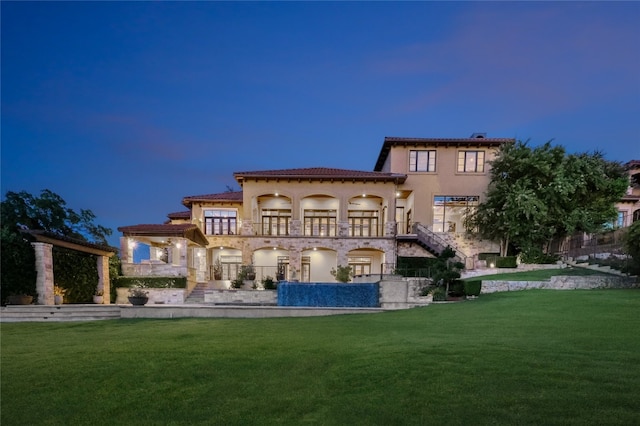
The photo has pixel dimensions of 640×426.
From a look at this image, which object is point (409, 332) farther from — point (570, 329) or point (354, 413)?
point (354, 413)

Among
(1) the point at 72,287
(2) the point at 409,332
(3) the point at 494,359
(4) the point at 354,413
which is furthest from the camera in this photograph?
(1) the point at 72,287

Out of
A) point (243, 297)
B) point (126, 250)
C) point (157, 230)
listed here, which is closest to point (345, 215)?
point (243, 297)

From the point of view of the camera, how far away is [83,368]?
20.1 ft

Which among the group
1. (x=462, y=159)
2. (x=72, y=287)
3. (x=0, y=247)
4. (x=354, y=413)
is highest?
(x=462, y=159)

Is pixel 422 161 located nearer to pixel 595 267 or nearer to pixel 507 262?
pixel 507 262

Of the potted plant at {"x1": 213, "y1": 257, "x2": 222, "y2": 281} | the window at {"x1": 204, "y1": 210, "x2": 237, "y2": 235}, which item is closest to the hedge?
the potted plant at {"x1": 213, "y1": 257, "x2": 222, "y2": 281}

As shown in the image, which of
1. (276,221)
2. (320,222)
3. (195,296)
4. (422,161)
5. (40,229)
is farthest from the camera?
(276,221)

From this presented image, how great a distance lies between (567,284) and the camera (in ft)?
58.6

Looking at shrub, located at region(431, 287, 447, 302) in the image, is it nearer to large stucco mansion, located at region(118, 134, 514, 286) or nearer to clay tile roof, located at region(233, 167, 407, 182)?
large stucco mansion, located at region(118, 134, 514, 286)

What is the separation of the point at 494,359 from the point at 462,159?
25025mm

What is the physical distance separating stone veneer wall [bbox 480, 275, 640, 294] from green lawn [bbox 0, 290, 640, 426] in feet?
29.8

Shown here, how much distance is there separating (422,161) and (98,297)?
2530 centimetres

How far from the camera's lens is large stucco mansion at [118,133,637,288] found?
26438mm

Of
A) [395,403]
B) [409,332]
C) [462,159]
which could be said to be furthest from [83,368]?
[462,159]
